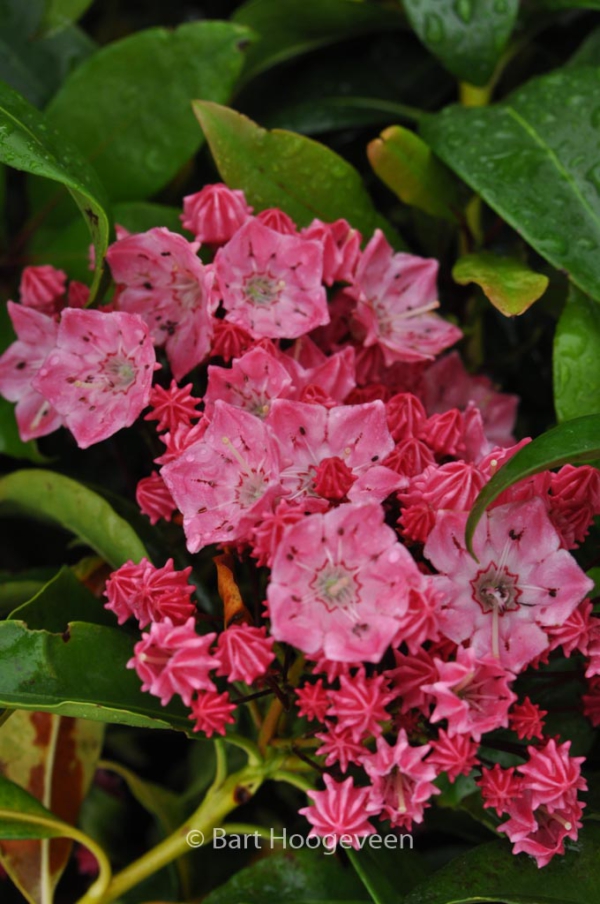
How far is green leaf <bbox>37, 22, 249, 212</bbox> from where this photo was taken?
4.57ft

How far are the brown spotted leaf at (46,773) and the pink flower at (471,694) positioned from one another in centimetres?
55

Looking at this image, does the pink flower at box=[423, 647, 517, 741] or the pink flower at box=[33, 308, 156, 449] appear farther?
the pink flower at box=[33, 308, 156, 449]

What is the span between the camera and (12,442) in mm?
1272

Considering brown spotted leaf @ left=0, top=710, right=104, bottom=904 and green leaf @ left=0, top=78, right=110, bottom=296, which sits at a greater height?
green leaf @ left=0, top=78, right=110, bottom=296

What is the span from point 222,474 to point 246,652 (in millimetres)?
202

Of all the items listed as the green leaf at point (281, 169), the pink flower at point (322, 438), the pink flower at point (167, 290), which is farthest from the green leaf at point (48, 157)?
the pink flower at point (322, 438)

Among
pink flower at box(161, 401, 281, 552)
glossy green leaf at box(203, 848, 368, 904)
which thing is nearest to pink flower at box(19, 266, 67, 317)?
pink flower at box(161, 401, 281, 552)

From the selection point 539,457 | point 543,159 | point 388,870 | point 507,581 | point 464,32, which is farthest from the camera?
point 464,32

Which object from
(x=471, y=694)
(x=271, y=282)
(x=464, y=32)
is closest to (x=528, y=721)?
(x=471, y=694)

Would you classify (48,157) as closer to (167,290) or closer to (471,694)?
(167,290)

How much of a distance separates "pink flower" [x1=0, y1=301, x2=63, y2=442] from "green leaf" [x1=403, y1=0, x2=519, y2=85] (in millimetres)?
651

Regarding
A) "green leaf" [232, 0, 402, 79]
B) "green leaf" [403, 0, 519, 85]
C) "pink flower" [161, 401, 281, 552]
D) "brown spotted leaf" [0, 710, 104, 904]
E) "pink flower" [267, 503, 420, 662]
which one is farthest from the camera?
"green leaf" [232, 0, 402, 79]

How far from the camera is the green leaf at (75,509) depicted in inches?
44.1

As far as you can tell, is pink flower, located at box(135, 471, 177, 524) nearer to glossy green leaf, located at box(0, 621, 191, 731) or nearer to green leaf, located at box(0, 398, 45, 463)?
glossy green leaf, located at box(0, 621, 191, 731)
